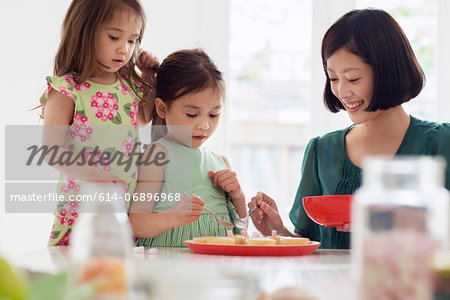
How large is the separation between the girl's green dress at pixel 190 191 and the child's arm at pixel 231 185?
0.8 inches

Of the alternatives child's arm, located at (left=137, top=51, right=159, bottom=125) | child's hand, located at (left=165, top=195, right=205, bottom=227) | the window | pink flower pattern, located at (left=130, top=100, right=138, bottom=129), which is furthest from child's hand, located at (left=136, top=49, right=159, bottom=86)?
the window

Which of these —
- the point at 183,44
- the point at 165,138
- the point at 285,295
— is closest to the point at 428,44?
the point at 183,44

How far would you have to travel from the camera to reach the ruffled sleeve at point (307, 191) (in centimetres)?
177

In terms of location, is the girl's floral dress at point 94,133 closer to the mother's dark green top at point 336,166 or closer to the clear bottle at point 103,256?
the mother's dark green top at point 336,166

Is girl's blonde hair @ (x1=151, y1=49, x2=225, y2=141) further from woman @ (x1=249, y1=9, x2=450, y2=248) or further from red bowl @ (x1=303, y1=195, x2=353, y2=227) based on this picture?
red bowl @ (x1=303, y1=195, x2=353, y2=227)

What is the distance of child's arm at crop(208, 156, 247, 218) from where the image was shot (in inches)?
67.7

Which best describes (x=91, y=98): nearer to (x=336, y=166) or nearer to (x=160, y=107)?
(x=160, y=107)

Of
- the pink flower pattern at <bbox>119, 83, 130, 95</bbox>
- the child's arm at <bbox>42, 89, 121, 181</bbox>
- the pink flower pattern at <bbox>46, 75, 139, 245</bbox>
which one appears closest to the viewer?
the child's arm at <bbox>42, 89, 121, 181</bbox>

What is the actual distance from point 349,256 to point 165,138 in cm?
74

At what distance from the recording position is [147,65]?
1.94m

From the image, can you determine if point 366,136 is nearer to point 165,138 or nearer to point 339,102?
point 339,102

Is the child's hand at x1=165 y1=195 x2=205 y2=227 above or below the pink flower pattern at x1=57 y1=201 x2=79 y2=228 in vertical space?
above

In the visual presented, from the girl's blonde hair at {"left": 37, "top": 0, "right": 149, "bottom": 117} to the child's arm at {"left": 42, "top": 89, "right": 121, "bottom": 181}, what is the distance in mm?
88

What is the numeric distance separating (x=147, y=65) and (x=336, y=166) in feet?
2.36
